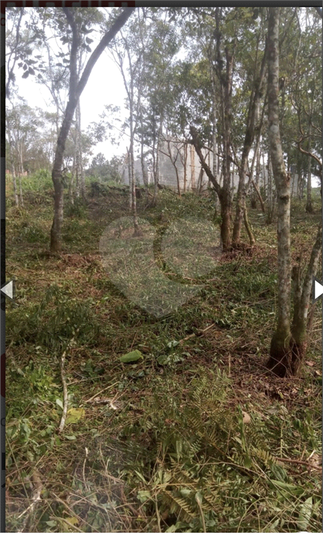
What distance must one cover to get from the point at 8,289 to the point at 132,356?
59 cm

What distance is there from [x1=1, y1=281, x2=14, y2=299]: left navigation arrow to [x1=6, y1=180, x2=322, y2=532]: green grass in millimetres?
48

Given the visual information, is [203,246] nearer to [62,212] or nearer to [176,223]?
[176,223]

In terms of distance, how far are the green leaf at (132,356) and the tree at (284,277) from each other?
0.67m

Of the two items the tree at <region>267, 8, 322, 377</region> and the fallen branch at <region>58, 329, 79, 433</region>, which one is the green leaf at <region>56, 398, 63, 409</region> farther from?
the tree at <region>267, 8, 322, 377</region>

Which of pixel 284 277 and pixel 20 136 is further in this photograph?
pixel 284 277

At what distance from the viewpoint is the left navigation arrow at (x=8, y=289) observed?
1277 mm

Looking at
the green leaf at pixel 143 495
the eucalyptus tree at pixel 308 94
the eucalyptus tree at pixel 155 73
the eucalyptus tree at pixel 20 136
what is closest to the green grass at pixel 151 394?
the green leaf at pixel 143 495

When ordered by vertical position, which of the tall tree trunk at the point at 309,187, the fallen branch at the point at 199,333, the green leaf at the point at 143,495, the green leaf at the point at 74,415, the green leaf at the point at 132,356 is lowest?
the green leaf at the point at 143,495

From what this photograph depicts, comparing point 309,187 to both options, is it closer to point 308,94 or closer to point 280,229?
point 280,229

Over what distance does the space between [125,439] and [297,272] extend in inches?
43.0

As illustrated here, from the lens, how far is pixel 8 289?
1301mm

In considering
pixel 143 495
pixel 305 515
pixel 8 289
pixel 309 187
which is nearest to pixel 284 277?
pixel 309 187

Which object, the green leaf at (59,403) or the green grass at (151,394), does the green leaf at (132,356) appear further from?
the green leaf at (59,403)

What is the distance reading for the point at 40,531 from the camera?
99 centimetres
